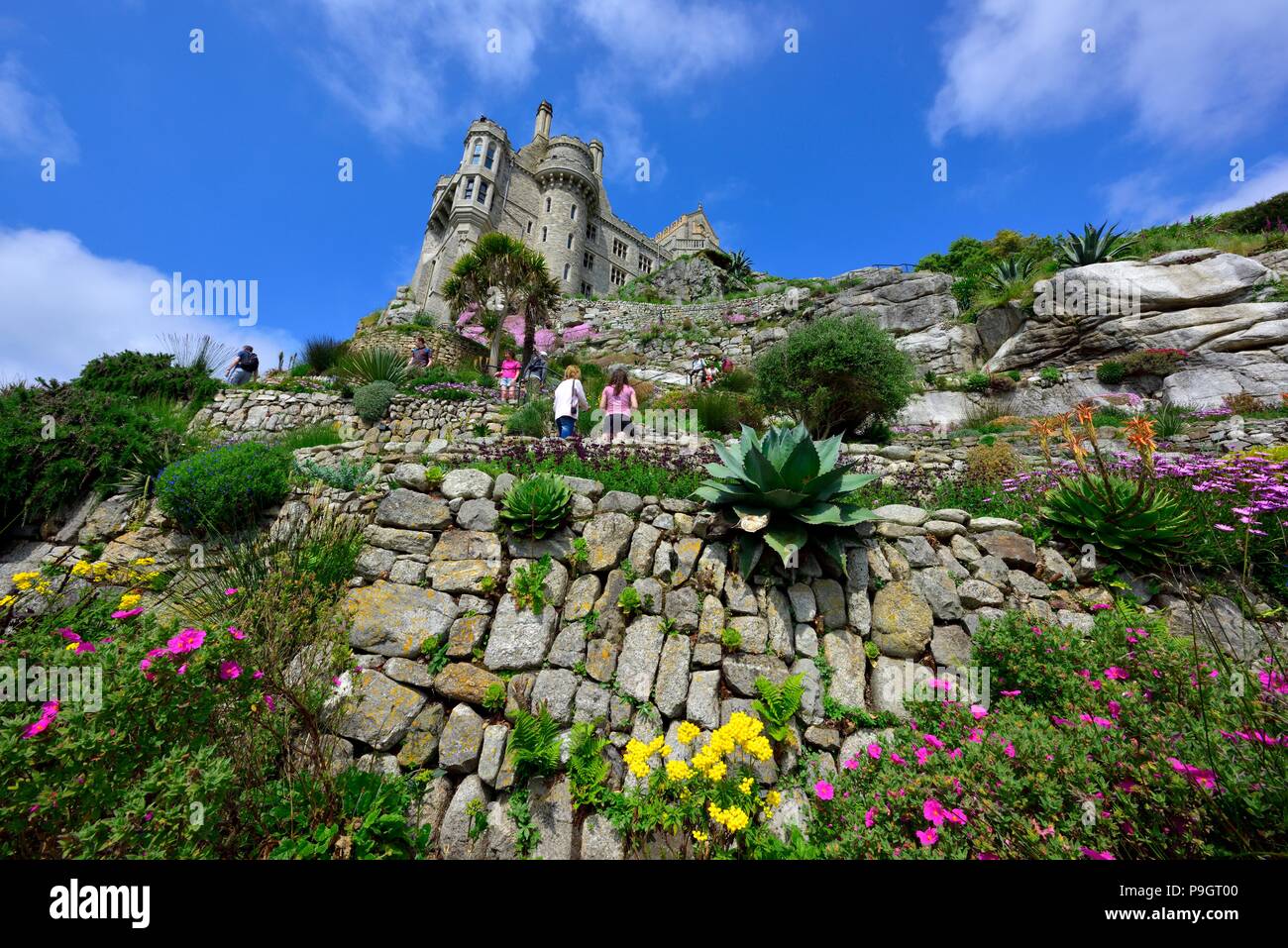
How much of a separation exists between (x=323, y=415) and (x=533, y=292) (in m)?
8.07

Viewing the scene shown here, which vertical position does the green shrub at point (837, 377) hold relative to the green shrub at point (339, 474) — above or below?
above

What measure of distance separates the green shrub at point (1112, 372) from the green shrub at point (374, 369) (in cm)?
1801

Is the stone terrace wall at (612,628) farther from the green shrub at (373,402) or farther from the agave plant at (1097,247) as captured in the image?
the agave plant at (1097,247)

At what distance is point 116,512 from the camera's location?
5.18 metres

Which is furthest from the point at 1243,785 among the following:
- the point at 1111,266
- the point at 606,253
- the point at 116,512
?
the point at 606,253

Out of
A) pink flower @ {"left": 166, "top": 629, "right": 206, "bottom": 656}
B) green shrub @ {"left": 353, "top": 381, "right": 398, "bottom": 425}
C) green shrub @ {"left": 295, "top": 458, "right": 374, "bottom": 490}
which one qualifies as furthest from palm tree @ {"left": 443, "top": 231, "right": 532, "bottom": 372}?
pink flower @ {"left": 166, "top": 629, "right": 206, "bottom": 656}

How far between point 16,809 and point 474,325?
1853 cm

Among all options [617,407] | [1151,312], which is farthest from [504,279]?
[1151,312]

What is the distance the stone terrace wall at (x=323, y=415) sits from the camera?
9445mm

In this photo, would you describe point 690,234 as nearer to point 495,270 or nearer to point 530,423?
point 495,270

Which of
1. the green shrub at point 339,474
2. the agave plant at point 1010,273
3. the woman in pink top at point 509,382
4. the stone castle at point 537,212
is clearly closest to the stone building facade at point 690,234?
the stone castle at point 537,212

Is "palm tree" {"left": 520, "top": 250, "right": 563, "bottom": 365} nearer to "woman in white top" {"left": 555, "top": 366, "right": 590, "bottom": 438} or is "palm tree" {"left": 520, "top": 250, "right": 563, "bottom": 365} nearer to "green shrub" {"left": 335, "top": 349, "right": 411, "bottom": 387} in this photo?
"green shrub" {"left": 335, "top": 349, "right": 411, "bottom": 387}

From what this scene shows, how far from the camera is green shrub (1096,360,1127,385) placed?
36.3ft

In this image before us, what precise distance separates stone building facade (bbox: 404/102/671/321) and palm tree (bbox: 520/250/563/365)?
18296mm
